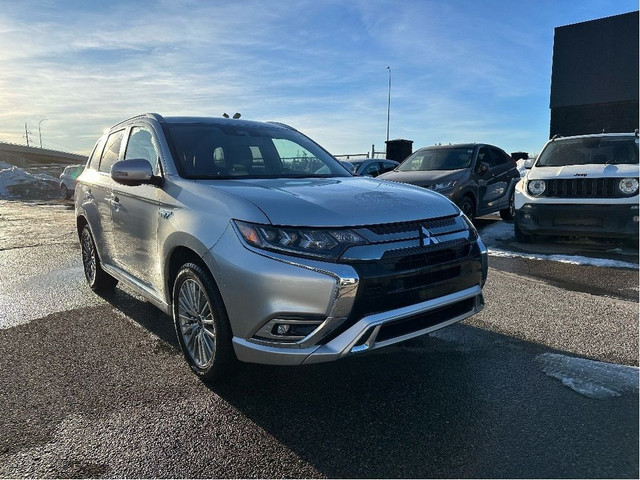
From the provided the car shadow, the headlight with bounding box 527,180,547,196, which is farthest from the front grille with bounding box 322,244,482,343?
the headlight with bounding box 527,180,547,196

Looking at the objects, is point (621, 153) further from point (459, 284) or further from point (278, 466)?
point (278, 466)

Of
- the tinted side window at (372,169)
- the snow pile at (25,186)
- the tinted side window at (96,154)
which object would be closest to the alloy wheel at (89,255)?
the tinted side window at (96,154)

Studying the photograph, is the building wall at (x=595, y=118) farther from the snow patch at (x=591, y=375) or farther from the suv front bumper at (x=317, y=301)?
the suv front bumper at (x=317, y=301)

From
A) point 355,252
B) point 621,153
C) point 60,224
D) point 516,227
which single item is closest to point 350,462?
point 355,252

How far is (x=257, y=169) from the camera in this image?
3.81 meters

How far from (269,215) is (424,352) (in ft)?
5.64

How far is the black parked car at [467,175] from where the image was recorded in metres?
8.92

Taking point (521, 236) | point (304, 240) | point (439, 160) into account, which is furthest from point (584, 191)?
point (304, 240)

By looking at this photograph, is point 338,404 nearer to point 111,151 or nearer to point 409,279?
point 409,279

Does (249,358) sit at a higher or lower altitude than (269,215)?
lower

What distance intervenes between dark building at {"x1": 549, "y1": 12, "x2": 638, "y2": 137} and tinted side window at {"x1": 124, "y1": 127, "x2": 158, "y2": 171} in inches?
970

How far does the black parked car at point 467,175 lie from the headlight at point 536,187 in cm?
126

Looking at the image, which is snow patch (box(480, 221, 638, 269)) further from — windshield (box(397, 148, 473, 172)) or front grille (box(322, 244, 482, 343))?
front grille (box(322, 244, 482, 343))

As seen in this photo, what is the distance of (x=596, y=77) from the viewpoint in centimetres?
2420
